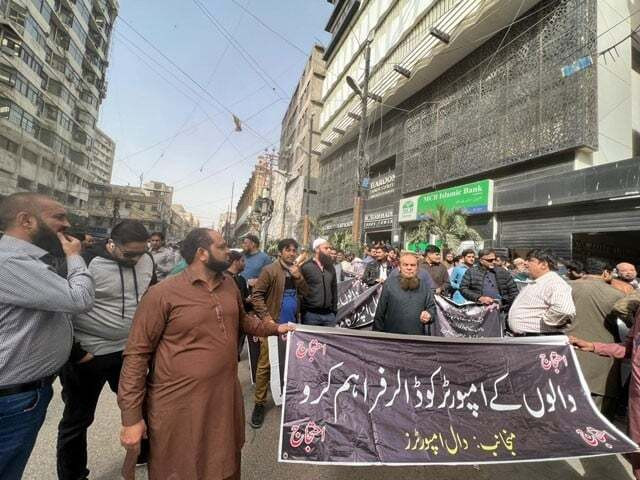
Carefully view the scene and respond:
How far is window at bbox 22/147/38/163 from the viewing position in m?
29.7

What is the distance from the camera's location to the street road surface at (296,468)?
2457 millimetres

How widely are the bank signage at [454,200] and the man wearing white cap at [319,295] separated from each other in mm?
10972

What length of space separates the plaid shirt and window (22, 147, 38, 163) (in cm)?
3818

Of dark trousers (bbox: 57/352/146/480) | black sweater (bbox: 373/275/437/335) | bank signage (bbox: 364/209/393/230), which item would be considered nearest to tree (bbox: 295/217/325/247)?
bank signage (bbox: 364/209/393/230)

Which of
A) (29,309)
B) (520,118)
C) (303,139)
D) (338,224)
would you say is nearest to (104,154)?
(303,139)

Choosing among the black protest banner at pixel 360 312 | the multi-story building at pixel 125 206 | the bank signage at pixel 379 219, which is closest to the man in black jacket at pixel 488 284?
the black protest banner at pixel 360 312

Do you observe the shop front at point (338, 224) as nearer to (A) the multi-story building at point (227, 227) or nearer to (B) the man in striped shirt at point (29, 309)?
(A) the multi-story building at point (227, 227)

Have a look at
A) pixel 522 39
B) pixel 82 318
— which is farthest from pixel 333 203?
pixel 82 318

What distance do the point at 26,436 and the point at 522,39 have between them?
646 inches

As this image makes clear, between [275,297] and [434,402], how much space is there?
1.83 m

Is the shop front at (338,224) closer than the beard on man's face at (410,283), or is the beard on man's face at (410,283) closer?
the beard on man's face at (410,283)

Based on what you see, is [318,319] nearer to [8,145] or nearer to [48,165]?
[8,145]

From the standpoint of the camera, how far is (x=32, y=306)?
1451 mm

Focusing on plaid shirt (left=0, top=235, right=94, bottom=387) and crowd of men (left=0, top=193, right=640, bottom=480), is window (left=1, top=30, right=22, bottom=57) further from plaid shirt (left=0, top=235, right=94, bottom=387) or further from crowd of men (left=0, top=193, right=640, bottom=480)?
plaid shirt (left=0, top=235, right=94, bottom=387)
